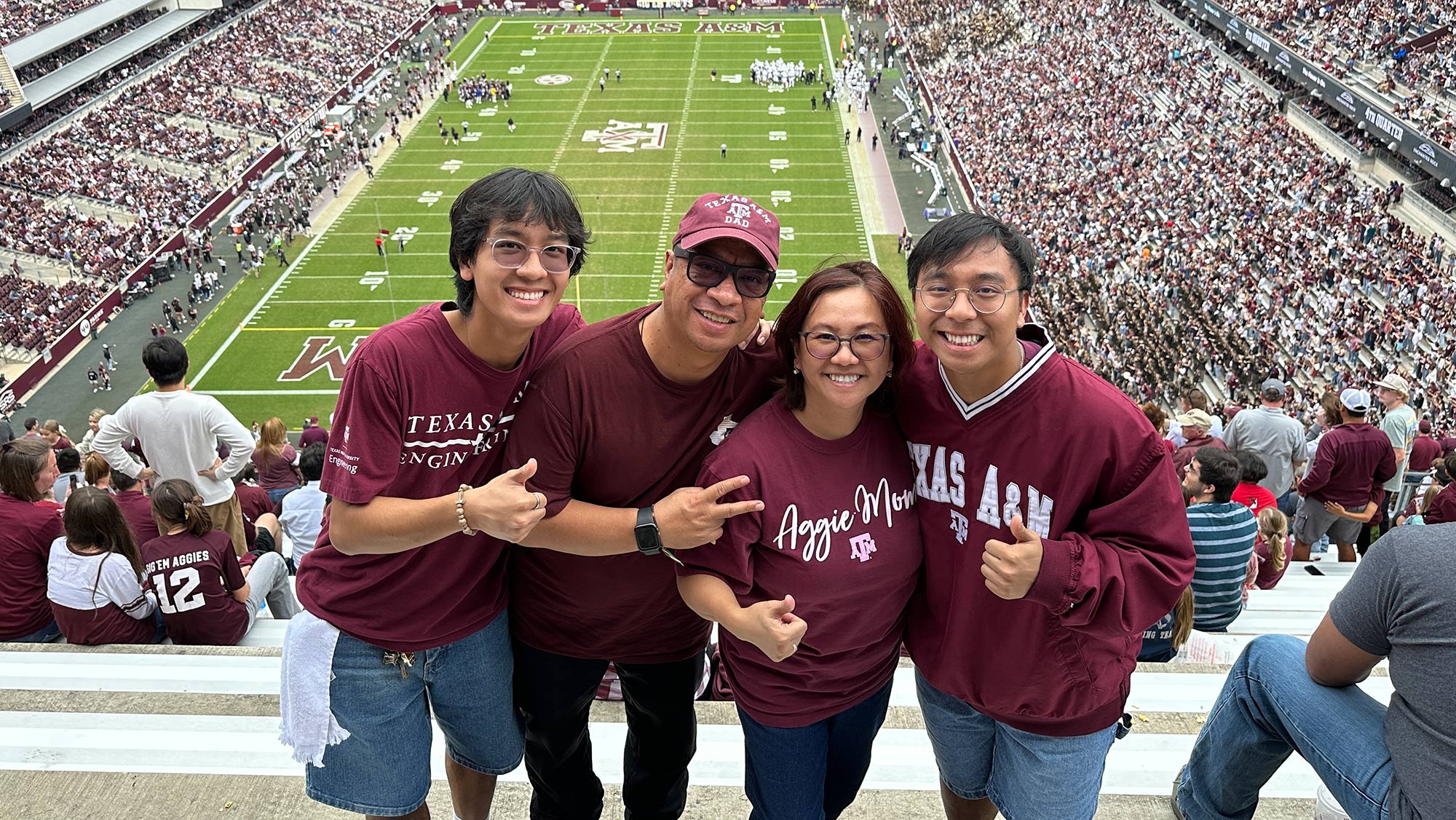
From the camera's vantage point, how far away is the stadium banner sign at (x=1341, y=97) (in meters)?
23.2

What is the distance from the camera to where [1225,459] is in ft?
15.6

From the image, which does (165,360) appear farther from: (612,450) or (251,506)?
(612,450)

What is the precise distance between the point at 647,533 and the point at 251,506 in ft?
18.7

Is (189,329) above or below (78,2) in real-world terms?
below

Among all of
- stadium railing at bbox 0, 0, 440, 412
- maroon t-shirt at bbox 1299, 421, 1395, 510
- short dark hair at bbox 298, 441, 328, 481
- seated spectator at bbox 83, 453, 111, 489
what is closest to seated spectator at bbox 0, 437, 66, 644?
seated spectator at bbox 83, 453, 111, 489

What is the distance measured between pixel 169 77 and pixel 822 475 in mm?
48265

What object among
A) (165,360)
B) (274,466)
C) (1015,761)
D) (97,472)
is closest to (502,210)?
(1015,761)

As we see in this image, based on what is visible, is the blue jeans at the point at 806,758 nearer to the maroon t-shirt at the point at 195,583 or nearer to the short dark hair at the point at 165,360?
the maroon t-shirt at the point at 195,583

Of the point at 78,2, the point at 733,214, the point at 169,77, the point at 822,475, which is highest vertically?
the point at 733,214

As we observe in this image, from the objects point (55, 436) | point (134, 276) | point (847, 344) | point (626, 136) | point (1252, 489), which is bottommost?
point (134, 276)

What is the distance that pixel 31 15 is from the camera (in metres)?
40.4

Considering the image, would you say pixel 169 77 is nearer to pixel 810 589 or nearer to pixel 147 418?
pixel 147 418

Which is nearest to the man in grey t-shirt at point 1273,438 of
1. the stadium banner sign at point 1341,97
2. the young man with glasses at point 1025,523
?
the young man with glasses at point 1025,523

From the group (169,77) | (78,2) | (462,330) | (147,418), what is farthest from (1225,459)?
(78,2)
